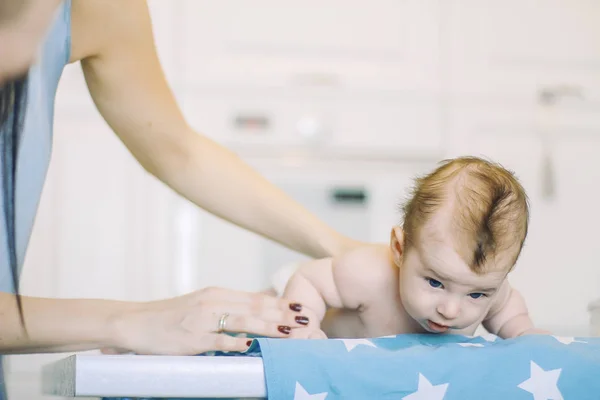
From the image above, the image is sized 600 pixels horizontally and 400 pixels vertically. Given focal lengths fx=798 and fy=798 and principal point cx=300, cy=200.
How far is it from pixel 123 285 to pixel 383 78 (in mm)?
868

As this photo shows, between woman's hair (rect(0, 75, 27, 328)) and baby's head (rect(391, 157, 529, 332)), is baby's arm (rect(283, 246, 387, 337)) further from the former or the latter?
woman's hair (rect(0, 75, 27, 328))

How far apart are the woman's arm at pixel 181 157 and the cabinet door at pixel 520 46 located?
1319 mm

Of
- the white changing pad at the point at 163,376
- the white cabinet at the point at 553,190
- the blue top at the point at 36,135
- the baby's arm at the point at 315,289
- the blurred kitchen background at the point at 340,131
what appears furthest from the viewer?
the white cabinet at the point at 553,190

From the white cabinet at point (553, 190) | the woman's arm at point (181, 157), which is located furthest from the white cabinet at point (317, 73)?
the woman's arm at point (181, 157)

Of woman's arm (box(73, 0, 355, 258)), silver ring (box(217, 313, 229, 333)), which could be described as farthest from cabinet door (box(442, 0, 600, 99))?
silver ring (box(217, 313, 229, 333))

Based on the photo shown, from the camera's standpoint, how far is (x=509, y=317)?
861mm

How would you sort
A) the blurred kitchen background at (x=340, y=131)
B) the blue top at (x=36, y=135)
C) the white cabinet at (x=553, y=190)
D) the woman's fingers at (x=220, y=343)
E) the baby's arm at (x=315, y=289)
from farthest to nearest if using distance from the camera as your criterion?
the white cabinet at (x=553, y=190) < the blurred kitchen background at (x=340, y=131) < the baby's arm at (x=315, y=289) < the blue top at (x=36, y=135) < the woman's fingers at (x=220, y=343)

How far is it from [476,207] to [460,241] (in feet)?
0.11

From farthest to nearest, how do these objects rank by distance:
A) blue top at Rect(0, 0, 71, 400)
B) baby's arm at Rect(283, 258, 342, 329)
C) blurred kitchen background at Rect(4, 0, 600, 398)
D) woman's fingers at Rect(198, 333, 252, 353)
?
blurred kitchen background at Rect(4, 0, 600, 398) < baby's arm at Rect(283, 258, 342, 329) < blue top at Rect(0, 0, 71, 400) < woman's fingers at Rect(198, 333, 252, 353)

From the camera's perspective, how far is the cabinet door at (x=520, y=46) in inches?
86.0

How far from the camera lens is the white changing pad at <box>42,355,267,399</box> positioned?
0.51 m

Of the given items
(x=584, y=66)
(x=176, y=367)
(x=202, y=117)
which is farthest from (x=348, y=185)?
(x=176, y=367)

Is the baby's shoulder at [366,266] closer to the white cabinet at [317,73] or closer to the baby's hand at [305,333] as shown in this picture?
the baby's hand at [305,333]

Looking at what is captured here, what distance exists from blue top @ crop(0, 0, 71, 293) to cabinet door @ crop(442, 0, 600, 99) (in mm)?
1533
